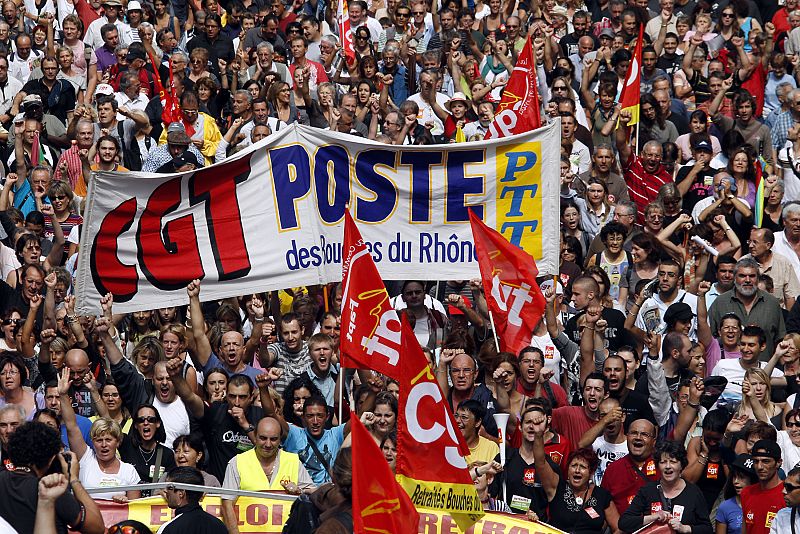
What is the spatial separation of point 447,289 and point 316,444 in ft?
9.83

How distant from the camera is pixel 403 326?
9.98 m

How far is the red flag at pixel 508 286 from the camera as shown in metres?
13.4

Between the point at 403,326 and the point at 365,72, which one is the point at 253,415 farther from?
the point at 365,72

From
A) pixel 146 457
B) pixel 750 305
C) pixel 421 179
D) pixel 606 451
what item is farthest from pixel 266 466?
pixel 750 305

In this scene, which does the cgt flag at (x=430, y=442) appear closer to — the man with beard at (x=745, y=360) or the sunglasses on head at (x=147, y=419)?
the sunglasses on head at (x=147, y=419)

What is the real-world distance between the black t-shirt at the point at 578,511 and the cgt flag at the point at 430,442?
1.77 metres

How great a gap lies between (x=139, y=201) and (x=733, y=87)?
28.6 feet

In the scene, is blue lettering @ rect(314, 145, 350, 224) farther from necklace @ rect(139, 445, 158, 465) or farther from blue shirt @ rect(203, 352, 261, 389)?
necklace @ rect(139, 445, 158, 465)

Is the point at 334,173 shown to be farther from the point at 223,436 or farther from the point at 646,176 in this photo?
the point at 646,176

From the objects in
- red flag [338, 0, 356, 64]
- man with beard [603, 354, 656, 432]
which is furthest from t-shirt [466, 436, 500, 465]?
red flag [338, 0, 356, 64]

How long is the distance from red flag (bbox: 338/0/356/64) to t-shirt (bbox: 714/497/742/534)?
931cm

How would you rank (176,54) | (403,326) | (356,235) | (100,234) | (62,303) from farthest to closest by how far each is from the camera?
1. (176,54)
2. (62,303)
3. (100,234)
4. (356,235)
5. (403,326)

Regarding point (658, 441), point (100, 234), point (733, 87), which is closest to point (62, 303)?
point (100, 234)

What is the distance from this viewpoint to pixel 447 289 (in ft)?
48.5
